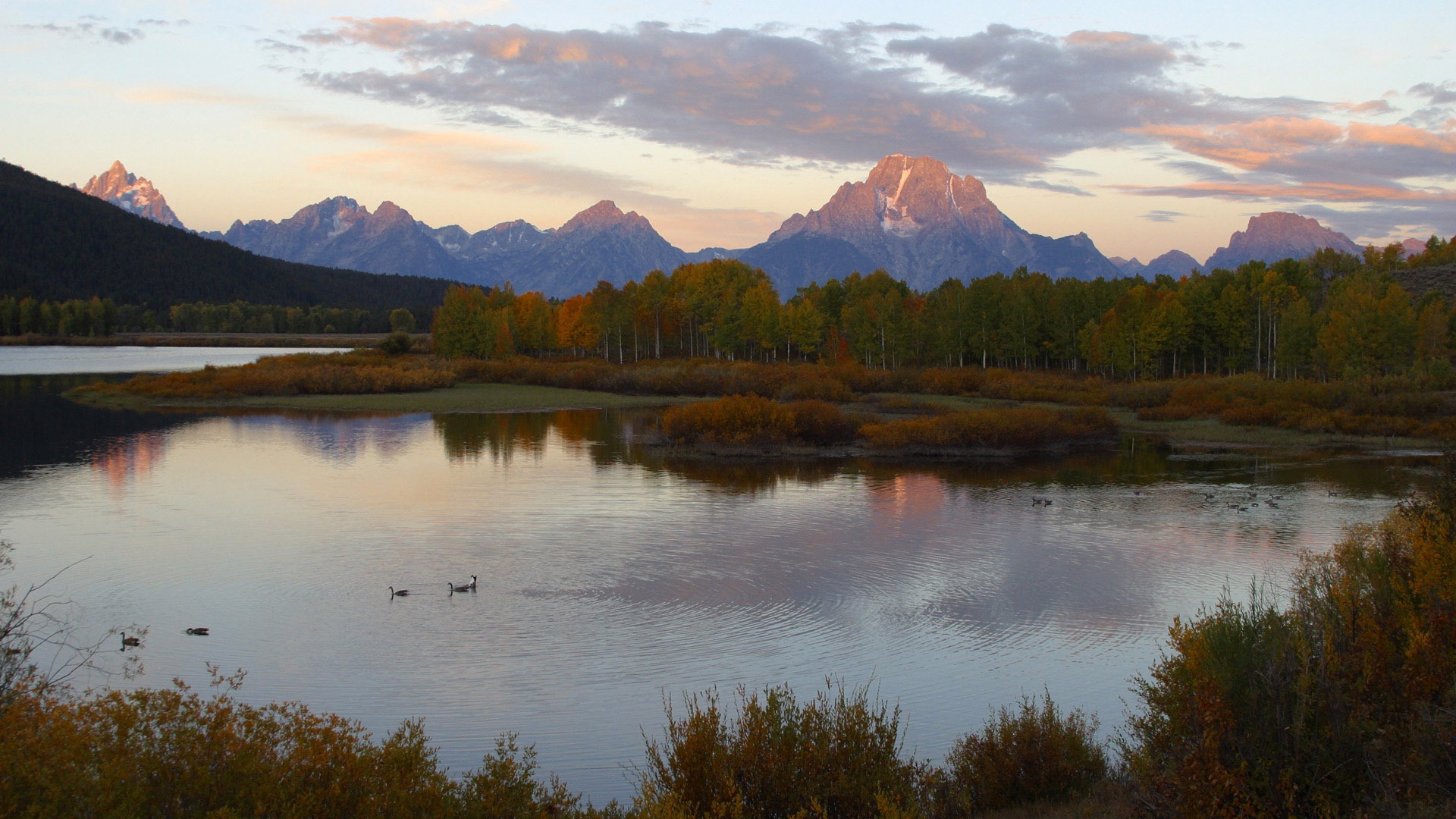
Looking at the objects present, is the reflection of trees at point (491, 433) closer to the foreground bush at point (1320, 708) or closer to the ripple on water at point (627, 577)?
the ripple on water at point (627, 577)

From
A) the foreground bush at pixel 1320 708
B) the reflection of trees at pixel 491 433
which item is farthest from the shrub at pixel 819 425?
the foreground bush at pixel 1320 708

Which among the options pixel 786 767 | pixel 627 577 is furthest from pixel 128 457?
pixel 786 767

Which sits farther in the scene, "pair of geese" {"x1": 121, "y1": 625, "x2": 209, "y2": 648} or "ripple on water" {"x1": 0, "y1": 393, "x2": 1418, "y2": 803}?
"pair of geese" {"x1": 121, "y1": 625, "x2": 209, "y2": 648}

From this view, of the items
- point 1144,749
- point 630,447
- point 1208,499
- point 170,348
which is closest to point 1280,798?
point 1144,749

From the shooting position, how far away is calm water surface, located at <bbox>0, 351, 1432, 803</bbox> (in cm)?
1420

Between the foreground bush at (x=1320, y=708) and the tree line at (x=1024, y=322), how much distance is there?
2276 inches

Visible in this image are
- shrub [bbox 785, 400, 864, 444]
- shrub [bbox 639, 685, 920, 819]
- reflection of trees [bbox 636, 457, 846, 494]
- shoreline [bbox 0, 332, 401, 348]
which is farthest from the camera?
shoreline [bbox 0, 332, 401, 348]

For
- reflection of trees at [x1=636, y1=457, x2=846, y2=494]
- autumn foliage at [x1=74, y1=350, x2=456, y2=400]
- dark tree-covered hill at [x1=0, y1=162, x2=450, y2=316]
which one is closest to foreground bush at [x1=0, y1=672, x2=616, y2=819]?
reflection of trees at [x1=636, y1=457, x2=846, y2=494]

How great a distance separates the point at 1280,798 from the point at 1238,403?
166ft

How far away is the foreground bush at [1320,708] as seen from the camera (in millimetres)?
7441

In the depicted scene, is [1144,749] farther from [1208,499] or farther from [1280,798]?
[1208,499]

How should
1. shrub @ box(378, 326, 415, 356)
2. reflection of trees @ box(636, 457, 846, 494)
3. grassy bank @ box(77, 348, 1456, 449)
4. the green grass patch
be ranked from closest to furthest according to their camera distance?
reflection of trees @ box(636, 457, 846, 494)
the green grass patch
grassy bank @ box(77, 348, 1456, 449)
shrub @ box(378, 326, 415, 356)

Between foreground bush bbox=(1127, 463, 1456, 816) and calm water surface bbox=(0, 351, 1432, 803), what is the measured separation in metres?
3.96

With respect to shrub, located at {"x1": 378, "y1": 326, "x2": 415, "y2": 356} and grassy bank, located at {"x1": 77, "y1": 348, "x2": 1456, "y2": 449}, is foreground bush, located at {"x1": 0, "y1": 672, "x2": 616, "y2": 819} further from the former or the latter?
shrub, located at {"x1": 378, "y1": 326, "x2": 415, "y2": 356}
